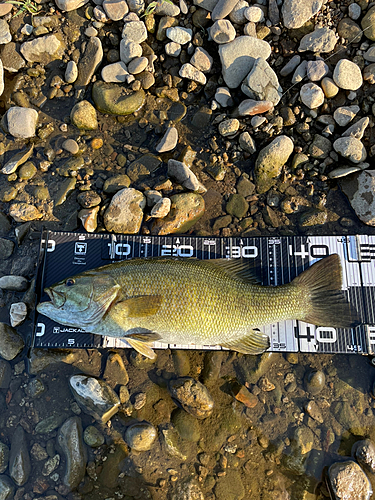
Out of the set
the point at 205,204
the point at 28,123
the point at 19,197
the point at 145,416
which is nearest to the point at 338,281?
the point at 205,204

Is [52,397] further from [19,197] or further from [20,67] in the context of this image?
[20,67]

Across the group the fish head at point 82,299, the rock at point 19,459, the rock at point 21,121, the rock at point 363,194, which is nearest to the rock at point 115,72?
the rock at point 21,121

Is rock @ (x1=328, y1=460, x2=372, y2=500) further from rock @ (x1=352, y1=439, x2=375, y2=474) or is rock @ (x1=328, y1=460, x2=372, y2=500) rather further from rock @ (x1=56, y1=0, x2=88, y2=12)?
rock @ (x1=56, y1=0, x2=88, y2=12)

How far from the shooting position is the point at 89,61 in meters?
4.89

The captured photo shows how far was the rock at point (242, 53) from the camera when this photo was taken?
15.4 ft

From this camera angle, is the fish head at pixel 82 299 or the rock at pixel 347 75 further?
the rock at pixel 347 75

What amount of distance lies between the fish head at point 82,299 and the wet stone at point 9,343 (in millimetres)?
830

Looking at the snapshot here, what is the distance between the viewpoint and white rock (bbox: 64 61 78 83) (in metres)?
4.86

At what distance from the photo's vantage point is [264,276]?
4559 millimetres

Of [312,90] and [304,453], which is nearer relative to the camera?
[304,453]

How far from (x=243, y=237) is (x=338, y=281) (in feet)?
4.74

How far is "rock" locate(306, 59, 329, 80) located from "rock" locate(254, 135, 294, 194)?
1021 mm

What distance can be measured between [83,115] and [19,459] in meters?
5.09

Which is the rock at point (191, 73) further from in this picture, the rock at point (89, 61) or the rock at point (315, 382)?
the rock at point (315, 382)
